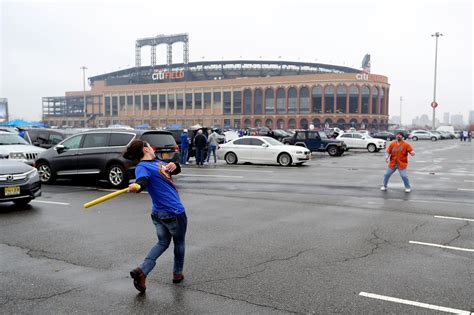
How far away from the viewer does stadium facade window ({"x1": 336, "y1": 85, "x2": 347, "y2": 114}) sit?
9201 centimetres

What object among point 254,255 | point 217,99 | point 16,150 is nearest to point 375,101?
point 217,99

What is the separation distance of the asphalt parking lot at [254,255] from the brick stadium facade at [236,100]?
263ft

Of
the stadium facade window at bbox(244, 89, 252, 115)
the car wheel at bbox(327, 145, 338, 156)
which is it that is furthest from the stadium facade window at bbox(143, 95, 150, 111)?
the car wheel at bbox(327, 145, 338, 156)

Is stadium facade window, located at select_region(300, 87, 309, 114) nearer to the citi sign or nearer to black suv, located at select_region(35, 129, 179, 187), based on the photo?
the citi sign

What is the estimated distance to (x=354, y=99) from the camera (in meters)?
91.8

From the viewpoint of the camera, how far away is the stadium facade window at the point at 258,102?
3976 inches

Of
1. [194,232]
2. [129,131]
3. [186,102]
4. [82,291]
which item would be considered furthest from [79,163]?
[186,102]

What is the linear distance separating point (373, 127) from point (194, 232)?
9056 cm

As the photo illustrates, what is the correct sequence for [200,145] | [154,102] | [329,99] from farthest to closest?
1. [154,102]
2. [329,99]
3. [200,145]

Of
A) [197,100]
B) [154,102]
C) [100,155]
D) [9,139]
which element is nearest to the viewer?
[100,155]

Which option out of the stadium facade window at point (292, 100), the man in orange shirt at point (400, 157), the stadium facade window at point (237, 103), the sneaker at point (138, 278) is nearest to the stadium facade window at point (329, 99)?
the stadium facade window at point (292, 100)

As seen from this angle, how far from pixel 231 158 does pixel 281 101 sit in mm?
78711

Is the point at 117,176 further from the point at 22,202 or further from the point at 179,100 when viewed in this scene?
the point at 179,100

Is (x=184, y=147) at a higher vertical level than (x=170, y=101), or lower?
lower
